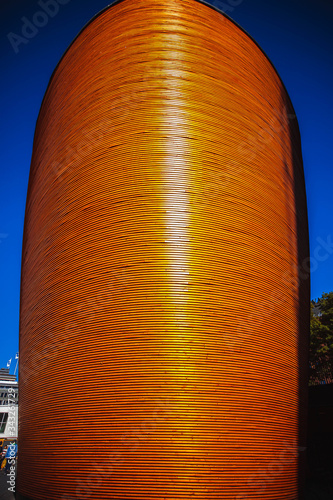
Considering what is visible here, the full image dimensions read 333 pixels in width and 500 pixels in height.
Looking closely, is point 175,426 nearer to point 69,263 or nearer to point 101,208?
point 69,263

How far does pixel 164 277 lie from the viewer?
557cm

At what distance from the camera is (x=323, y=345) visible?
1820 centimetres

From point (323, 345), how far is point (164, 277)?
16273mm

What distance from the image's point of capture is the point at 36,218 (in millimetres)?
8445

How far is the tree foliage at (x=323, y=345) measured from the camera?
17.7m

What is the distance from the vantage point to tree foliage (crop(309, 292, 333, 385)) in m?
17.7

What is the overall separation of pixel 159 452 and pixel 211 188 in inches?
181

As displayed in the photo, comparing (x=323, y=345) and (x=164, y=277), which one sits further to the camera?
(x=323, y=345)

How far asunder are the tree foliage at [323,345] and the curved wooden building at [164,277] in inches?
446

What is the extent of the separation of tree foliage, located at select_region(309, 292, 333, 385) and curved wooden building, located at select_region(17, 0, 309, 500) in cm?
1132

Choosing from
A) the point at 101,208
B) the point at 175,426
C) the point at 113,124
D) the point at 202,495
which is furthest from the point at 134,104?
the point at 202,495

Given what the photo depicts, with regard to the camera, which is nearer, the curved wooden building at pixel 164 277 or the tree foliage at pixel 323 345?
the curved wooden building at pixel 164 277

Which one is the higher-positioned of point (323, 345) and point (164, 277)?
point (164, 277)

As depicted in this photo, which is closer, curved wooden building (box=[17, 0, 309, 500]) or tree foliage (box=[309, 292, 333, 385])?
curved wooden building (box=[17, 0, 309, 500])
